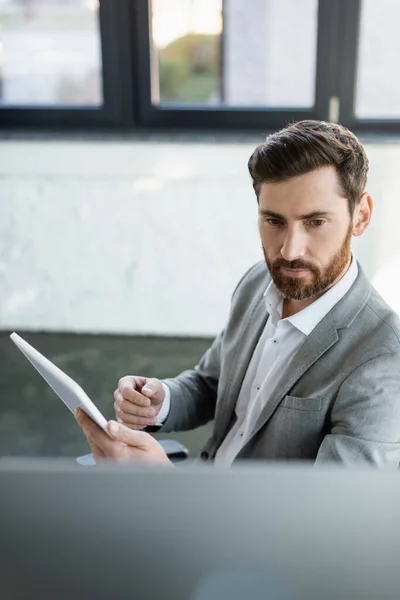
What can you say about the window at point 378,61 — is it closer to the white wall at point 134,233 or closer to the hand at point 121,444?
the white wall at point 134,233

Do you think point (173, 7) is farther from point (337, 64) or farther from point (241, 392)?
point (241, 392)

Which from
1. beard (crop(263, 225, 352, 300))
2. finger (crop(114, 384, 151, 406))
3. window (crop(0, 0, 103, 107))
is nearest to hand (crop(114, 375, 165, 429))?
finger (crop(114, 384, 151, 406))

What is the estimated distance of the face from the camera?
1.45 m

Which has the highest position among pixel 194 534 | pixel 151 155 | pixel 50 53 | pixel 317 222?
pixel 50 53

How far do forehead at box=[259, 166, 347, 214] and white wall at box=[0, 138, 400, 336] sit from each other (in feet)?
4.11

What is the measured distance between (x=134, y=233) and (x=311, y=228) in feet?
4.74

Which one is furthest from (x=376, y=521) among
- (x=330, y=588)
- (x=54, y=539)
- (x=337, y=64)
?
(x=337, y=64)

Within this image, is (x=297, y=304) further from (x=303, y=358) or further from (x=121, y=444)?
(x=121, y=444)

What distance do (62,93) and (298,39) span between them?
92 centimetres

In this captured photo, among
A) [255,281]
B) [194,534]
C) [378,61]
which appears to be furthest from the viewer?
[378,61]

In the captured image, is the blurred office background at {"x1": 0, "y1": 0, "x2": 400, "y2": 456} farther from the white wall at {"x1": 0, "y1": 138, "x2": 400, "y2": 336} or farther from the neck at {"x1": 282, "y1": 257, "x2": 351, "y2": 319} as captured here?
the neck at {"x1": 282, "y1": 257, "x2": 351, "y2": 319}

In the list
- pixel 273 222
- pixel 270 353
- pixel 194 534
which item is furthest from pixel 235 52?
pixel 194 534

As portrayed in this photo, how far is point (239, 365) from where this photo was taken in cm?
162

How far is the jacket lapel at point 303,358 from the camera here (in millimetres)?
1395
